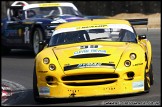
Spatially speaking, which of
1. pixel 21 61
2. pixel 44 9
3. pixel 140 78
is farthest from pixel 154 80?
pixel 44 9

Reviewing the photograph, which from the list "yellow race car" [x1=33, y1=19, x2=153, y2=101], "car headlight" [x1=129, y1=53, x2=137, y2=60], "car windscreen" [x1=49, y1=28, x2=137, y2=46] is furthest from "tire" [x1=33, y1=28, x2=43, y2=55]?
"car headlight" [x1=129, y1=53, x2=137, y2=60]

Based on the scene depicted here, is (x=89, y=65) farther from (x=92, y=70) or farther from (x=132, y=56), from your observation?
(x=132, y=56)

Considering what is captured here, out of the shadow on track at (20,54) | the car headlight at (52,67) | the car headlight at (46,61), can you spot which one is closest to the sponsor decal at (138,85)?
the car headlight at (52,67)

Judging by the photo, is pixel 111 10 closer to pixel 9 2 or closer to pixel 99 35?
pixel 9 2

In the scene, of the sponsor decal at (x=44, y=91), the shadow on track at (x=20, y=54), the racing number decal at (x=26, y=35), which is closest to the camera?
the sponsor decal at (x=44, y=91)

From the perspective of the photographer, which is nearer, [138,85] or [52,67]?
[138,85]

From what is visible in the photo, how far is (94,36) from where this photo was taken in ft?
34.2

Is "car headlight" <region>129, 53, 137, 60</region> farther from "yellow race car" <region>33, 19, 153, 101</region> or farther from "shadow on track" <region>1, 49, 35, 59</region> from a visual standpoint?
"shadow on track" <region>1, 49, 35, 59</region>

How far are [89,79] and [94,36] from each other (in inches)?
66.1

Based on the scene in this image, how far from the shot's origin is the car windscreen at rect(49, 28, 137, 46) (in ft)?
33.8

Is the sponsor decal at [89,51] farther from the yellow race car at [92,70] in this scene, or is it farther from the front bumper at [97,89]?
the front bumper at [97,89]

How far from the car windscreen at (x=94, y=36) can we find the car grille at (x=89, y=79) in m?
1.44

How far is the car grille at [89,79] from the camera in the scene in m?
8.84

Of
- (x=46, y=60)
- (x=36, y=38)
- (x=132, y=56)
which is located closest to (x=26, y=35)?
(x=36, y=38)
